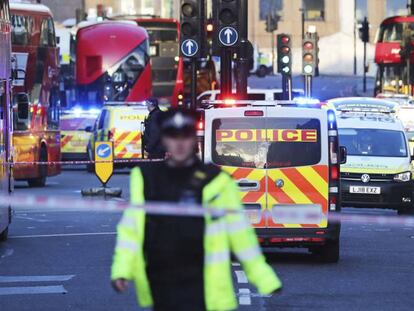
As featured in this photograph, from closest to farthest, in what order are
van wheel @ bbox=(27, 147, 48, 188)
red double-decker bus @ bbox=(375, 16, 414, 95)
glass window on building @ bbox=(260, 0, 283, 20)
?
van wheel @ bbox=(27, 147, 48, 188) < red double-decker bus @ bbox=(375, 16, 414, 95) < glass window on building @ bbox=(260, 0, 283, 20)

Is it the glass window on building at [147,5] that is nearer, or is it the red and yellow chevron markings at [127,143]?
the red and yellow chevron markings at [127,143]

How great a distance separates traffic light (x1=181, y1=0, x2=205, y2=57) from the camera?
2848cm

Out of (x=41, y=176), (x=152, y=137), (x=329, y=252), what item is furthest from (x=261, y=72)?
(x=329, y=252)

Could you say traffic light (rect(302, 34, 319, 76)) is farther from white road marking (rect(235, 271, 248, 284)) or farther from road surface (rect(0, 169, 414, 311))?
white road marking (rect(235, 271, 248, 284))

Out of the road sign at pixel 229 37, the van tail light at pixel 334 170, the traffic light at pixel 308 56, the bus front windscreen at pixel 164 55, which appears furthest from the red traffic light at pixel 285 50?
the van tail light at pixel 334 170

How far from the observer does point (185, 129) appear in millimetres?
7590

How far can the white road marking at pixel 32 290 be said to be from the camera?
14.0 meters

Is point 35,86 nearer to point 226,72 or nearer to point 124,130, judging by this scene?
point 124,130

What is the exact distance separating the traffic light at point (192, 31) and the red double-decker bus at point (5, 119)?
8.55 meters

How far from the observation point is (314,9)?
115m

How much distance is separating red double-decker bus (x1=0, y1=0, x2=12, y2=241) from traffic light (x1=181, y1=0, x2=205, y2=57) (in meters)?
8.55

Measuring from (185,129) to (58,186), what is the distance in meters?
25.8

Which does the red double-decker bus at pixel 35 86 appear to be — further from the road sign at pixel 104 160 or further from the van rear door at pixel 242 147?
the van rear door at pixel 242 147

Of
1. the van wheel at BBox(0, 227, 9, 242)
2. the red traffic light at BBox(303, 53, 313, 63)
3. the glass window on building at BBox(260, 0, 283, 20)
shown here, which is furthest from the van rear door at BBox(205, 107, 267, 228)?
the glass window on building at BBox(260, 0, 283, 20)
